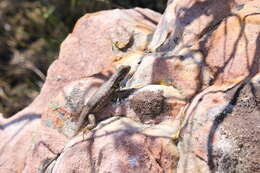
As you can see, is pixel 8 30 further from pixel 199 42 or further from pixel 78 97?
pixel 199 42

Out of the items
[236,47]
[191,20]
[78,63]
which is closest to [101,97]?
[78,63]

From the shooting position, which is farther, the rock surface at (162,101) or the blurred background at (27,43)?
the blurred background at (27,43)

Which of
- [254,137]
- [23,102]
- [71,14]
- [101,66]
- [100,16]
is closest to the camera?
[254,137]

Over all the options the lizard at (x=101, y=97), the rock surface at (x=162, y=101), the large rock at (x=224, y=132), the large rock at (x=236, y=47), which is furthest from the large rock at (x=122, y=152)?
the large rock at (x=236, y=47)

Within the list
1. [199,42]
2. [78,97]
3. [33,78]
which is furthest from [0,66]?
[199,42]

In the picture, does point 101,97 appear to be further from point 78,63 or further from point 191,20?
point 191,20

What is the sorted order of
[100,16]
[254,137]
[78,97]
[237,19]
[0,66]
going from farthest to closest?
1. [0,66]
2. [100,16]
3. [78,97]
4. [237,19]
5. [254,137]

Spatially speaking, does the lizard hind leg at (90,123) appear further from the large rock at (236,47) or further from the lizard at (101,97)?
the large rock at (236,47)
